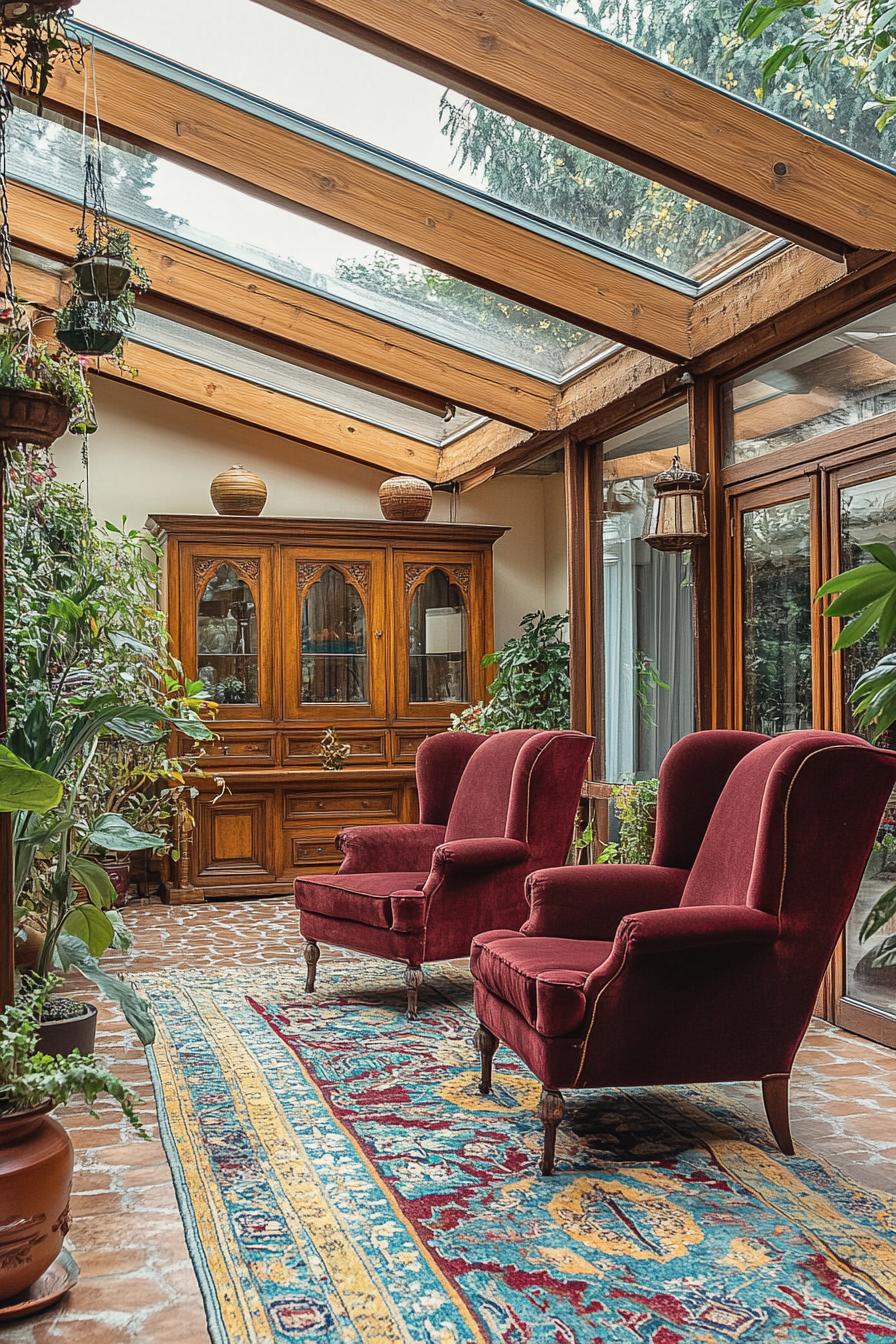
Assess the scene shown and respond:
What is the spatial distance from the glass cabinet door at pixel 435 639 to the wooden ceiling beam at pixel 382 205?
112 inches

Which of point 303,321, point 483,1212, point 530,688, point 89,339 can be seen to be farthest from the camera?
point 530,688

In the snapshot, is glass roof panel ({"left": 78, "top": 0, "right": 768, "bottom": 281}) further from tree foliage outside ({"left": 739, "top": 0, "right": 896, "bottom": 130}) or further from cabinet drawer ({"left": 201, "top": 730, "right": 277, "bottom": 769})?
cabinet drawer ({"left": 201, "top": 730, "right": 277, "bottom": 769})

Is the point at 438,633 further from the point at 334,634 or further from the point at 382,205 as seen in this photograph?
the point at 382,205

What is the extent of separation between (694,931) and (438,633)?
15.9 ft

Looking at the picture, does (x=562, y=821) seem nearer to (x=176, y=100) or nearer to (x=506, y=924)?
(x=506, y=924)

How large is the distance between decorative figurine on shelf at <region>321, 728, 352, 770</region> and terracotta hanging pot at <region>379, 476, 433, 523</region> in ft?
4.41

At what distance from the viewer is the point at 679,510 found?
194 inches

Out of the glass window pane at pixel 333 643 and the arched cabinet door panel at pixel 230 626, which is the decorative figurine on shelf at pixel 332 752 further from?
the arched cabinet door panel at pixel 230 626

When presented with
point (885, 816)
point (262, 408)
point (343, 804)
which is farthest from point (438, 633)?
point (885, 816)

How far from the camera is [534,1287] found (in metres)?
2.38

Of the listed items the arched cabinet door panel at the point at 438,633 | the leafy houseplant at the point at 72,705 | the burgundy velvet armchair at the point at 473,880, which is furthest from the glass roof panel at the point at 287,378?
the burgundy velvet armchair at the point at 473,880

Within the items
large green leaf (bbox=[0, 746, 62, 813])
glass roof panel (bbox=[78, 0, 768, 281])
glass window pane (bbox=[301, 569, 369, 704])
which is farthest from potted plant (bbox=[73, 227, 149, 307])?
glass window pane (bbox=[301, 569, 369, 704])

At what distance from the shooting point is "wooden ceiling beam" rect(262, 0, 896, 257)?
138 inches

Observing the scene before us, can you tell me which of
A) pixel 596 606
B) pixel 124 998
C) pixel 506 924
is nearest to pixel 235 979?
pixel 506 924
